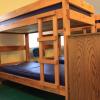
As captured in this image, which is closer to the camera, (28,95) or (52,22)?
(52,22)

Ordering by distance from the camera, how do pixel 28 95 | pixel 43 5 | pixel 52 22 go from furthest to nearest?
pixel 28 95 < pixel 52 22 < pixel 43 5

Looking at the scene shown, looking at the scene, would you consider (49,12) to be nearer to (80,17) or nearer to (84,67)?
(80,17)

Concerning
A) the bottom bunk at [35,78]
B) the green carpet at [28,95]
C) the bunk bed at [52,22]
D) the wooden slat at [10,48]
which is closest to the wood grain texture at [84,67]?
the bunk bed at [52,22]

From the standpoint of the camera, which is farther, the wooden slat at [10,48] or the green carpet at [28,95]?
the wooden slat at [10,48]

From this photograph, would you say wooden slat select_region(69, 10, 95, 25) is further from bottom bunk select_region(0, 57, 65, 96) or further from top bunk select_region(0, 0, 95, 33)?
bottom bunk select_region(0, 57, 65, 96)

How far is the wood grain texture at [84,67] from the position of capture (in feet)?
4.36

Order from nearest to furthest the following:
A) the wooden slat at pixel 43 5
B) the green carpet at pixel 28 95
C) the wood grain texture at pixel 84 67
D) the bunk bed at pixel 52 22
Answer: the wood grain texture at pixel 84 67 < the bunk bed at pixel 52 22 < the wooden slat at pixel 43 5 < the green carpet at pixel 28 95

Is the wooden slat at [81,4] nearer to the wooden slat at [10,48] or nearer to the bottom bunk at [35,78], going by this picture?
the bottom bunk at [35,78]

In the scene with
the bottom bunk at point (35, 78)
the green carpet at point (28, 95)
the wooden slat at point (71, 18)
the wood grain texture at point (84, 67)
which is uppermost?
the wooden slat at point (71, 18)

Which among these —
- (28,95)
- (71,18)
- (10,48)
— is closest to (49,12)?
(71,18)

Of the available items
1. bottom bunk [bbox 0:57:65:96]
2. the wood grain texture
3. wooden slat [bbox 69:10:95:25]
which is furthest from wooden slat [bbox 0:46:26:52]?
the wood grain texture

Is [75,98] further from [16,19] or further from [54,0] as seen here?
[16,19]

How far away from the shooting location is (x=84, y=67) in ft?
4.62

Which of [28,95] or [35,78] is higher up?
[35,78]
